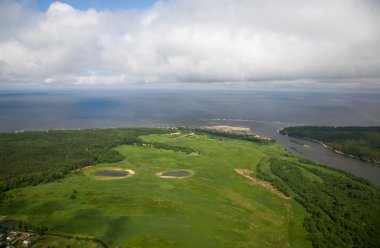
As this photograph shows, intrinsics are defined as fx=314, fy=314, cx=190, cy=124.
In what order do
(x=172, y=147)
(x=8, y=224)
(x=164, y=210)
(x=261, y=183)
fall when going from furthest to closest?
(x=172, y=147) → (x=261, y=183) → (x=164, y=210) → (x=8, y=224)

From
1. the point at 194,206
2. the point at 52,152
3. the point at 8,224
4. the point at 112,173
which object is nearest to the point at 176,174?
the point at 112,173

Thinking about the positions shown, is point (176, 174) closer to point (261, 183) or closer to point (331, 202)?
point (261, 183)

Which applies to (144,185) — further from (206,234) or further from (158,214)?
(206,234)

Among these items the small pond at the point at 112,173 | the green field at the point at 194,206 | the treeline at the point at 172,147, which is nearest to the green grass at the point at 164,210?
the green field at the point at 194,206

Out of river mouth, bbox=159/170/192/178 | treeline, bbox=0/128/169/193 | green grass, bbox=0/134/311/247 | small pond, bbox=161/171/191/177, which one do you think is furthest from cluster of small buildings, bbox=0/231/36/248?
small pond, bbox=161/171/191/177

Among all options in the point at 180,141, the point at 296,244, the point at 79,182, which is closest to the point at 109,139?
the point at 180,141

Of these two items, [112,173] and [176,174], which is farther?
[176,174]

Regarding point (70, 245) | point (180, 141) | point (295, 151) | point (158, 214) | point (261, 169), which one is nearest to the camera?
point (70, 245)
